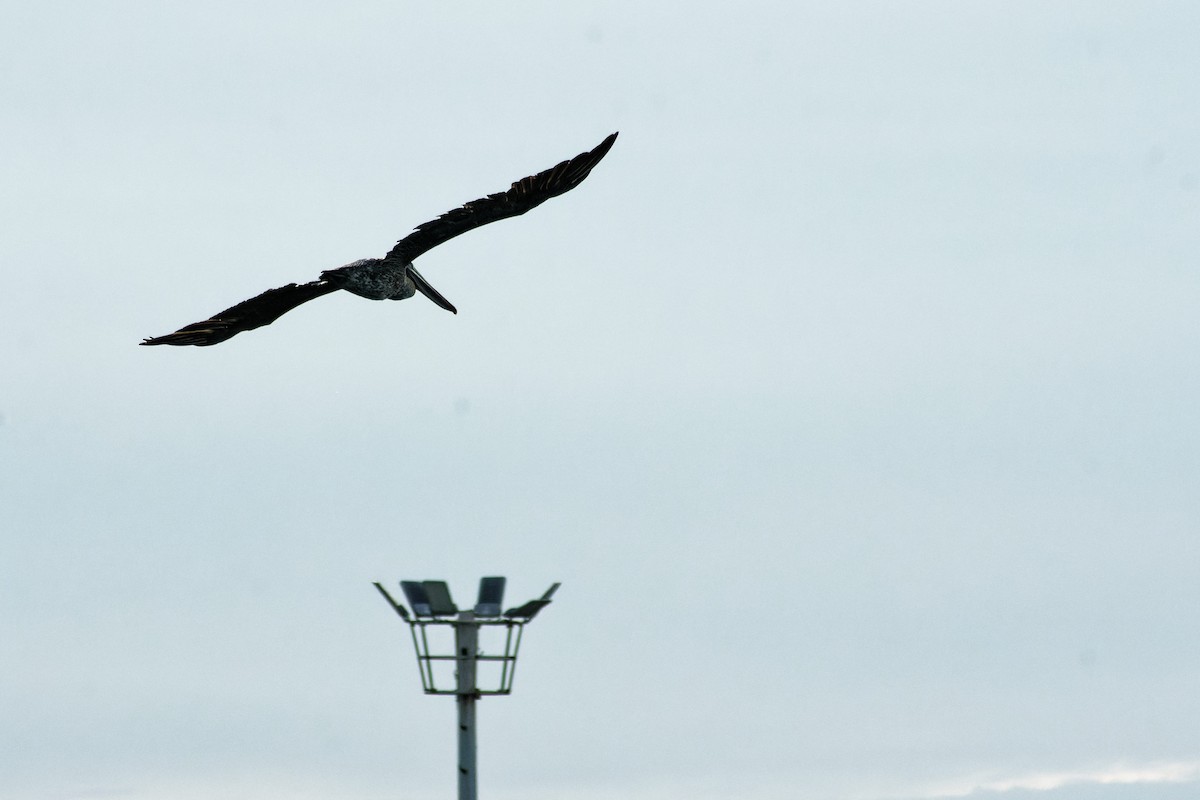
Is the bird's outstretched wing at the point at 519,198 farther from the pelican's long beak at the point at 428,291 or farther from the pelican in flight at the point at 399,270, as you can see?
the pelican's long beak at the point at 428,291

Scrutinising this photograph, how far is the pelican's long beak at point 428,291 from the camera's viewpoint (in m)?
23.4

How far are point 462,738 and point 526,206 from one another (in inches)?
278

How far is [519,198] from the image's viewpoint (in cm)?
2077

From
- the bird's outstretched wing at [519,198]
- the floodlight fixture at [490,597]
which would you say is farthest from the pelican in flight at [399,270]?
the floodlight fixture at [490,597]

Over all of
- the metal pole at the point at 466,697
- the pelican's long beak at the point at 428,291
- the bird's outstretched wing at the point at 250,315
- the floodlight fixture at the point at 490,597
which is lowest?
the metal pole at the point at 466,697

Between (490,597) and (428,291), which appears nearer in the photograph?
(490,597)

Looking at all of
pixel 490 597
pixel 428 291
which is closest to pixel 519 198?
pixel 428 291

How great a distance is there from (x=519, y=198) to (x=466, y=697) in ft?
21.8

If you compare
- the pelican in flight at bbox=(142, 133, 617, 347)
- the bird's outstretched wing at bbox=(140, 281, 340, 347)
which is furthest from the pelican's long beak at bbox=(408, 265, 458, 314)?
the bird's outstretched wing at bbox=(140, 281, 340, 347)

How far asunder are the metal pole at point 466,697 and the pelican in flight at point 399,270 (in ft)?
18.5

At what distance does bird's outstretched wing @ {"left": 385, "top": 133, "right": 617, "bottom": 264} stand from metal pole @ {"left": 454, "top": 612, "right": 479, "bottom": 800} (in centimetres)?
558

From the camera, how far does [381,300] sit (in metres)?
22.4

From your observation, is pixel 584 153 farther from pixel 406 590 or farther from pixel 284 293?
pixel 406 590

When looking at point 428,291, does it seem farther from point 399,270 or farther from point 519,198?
point 519,198
